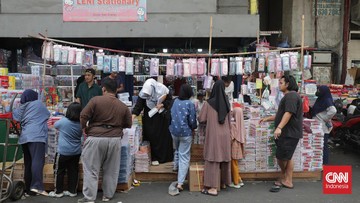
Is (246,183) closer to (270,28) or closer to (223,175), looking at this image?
(223,175)

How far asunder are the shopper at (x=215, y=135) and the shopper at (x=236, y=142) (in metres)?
0.32

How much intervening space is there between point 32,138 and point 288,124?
12.4ft

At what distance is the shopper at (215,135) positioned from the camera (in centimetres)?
511

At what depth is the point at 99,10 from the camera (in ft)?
29.4

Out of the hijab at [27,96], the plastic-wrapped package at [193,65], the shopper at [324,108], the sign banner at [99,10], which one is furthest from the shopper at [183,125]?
the sign banner at [99,10]

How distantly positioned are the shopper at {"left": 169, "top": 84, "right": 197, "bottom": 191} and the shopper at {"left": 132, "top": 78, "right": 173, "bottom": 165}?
70 centimetres

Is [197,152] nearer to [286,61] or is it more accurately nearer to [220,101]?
[220,101]

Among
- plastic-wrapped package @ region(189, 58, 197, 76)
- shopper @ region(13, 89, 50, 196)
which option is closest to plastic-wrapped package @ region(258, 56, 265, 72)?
plastic-wrapped package @ region(189, 58, 197, 76)

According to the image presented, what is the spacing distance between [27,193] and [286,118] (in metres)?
3.98

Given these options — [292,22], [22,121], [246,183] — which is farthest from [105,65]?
Result: [292,22]

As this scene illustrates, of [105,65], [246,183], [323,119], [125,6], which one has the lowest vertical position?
[246,183]

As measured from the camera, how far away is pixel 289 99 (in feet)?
17.1

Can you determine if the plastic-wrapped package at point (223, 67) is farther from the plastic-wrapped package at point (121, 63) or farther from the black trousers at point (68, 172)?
the black trousers at point (68, 172)

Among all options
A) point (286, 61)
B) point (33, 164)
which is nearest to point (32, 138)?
point (33, 164)
